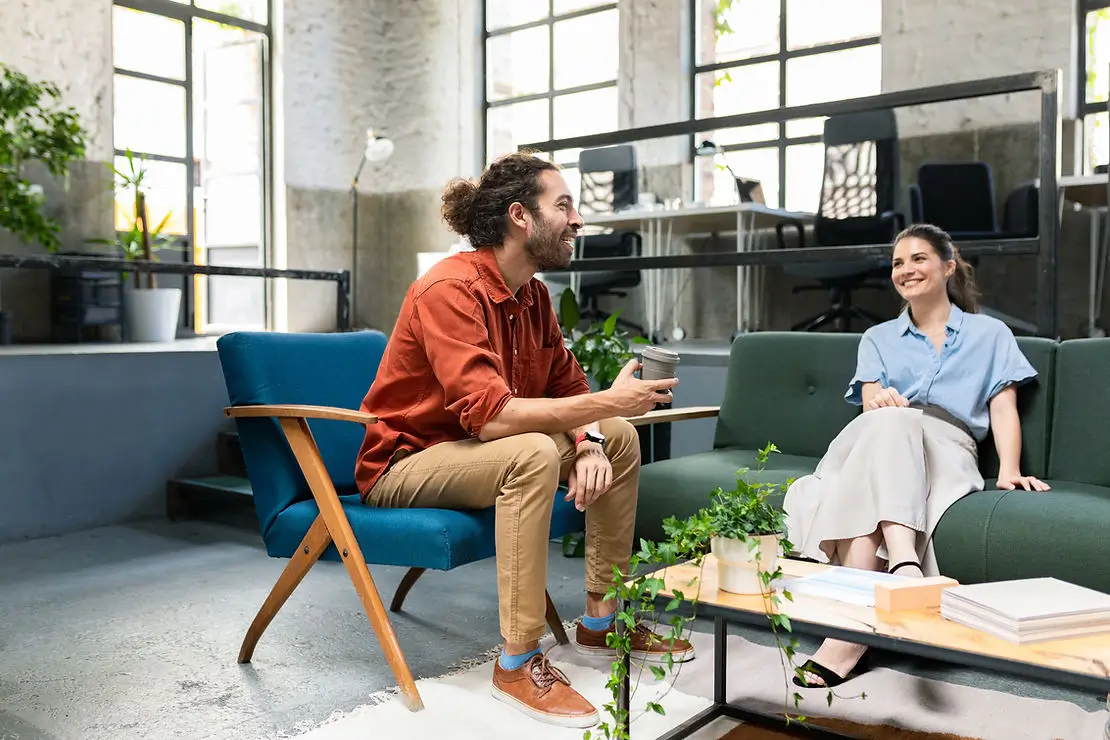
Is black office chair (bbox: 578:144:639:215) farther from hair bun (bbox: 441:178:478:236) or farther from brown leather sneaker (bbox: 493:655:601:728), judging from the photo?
brown leather sneaker (bbox: 493:655:601:728)

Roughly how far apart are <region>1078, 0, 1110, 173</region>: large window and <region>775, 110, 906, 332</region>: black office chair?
1.63 m

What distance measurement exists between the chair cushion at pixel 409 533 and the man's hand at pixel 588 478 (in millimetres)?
119

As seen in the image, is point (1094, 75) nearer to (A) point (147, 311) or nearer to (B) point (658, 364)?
(B) point (658, 364)

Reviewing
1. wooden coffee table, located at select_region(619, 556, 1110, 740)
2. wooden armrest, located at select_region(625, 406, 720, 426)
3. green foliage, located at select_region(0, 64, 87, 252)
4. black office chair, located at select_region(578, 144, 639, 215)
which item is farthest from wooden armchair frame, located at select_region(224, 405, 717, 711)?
green foliage, located at select_region(0, 64, 87, 252)

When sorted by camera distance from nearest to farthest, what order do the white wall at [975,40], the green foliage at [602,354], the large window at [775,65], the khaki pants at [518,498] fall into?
the khaki pants at [518,498], the green foliage at [602,354], the white wall at [975,40], the large window at [775,65]

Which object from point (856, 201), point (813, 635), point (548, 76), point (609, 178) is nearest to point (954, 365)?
point (813, 635)

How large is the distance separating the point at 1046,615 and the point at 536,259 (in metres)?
1.35

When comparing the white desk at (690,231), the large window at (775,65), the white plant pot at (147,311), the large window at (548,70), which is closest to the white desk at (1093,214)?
the white desk at (690,231)

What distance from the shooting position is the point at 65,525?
13.1 ft

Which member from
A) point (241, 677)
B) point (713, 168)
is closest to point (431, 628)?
point (241, 677)

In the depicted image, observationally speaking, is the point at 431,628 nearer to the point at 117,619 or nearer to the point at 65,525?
the point at 117,619

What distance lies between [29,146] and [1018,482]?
5.60 metres

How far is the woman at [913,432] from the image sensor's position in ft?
7.53

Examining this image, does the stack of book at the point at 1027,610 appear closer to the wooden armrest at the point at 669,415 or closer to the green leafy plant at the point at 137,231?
the wooden armrest at the point at 669,415
